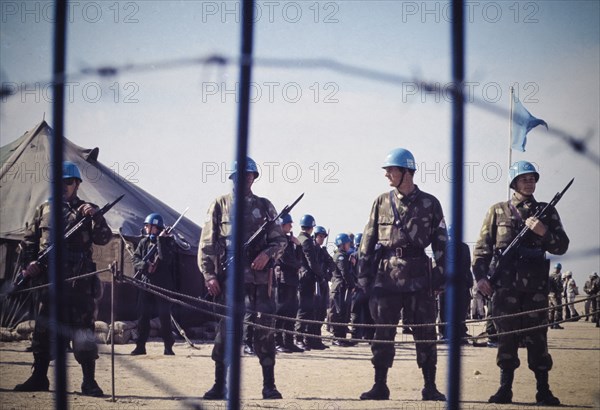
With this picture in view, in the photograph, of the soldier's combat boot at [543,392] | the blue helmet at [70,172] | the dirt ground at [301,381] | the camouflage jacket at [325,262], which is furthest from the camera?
the camouflage jacket at [325,262]

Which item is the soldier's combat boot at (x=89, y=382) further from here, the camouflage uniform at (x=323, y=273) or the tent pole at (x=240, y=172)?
the camouflage uniform at (x=323, y=273)

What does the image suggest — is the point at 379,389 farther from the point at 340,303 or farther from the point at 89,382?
the point at 340,303

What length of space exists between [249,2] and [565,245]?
191 inches

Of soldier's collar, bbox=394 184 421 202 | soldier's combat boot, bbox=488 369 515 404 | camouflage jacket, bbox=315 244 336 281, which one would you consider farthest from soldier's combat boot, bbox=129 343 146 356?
soldier's combat boot, bbox=488 369 515 404

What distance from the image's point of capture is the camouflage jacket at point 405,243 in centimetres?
626

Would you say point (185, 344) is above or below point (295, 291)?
below

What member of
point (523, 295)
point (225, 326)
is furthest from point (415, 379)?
point (225, 326)

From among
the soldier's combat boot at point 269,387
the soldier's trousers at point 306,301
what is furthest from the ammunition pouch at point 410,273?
the soldier's trousers at point 306,301

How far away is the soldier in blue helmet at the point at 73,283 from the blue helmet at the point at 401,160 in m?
2.75

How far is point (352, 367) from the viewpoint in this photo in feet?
31.2

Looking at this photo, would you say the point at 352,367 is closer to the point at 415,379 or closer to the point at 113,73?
the point at 415,379

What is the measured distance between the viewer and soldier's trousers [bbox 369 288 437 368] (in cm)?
627

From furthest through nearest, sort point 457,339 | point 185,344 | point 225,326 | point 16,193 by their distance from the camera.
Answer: point 16,193 → point 185,344 → point 225,326 → point 457,339

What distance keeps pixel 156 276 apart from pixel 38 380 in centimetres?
452
